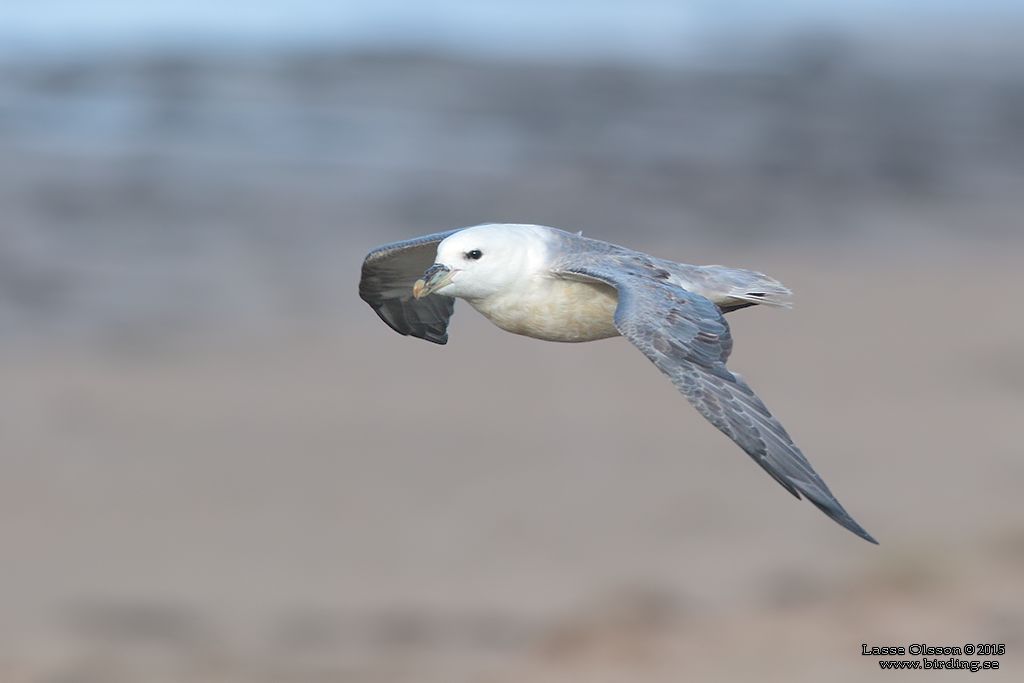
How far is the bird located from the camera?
7152mm

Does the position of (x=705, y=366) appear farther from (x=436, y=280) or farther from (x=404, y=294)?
(x=404, y=294)

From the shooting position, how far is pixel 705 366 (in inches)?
290

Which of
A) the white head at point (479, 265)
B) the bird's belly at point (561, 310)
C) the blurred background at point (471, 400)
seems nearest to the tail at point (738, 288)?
the bird's belly at point (561, 310)

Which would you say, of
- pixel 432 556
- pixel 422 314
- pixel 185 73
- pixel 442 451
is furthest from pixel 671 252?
pixel 422 314

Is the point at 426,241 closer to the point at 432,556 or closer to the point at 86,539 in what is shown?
the point at 432,556

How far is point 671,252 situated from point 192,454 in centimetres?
1066

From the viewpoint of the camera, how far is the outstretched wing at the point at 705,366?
22.9ft

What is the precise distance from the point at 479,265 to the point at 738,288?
51.0 inches

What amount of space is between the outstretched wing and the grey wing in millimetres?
1657

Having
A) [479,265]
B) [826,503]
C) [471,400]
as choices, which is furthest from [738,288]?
[471,400]

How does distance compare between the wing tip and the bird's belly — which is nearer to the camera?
the wing tip

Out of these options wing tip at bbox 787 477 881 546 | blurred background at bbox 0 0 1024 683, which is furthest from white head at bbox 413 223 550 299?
blurred background at bbox 0 0 1024 683

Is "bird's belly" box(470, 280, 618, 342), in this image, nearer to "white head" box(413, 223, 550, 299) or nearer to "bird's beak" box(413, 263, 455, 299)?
"white head" box(413, 223, 550, 299)

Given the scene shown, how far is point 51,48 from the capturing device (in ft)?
148
